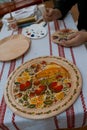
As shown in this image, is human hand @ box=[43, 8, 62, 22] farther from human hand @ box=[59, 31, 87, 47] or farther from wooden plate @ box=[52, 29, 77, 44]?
human hand @ box=[59, 31, 87, 47]

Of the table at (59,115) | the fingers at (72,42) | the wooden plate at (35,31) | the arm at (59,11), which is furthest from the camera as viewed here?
the arm at (59,11)

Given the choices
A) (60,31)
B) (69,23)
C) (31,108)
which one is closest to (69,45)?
(60,31)

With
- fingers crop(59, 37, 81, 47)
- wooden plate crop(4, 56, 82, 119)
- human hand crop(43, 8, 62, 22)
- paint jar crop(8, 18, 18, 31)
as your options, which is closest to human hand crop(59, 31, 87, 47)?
fingers crop(59, 37, 81, 47)

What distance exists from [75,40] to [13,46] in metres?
0.35

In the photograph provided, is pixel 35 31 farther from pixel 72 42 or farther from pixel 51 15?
pixel 72 42

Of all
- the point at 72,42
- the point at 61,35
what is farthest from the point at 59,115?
the point at 61,35

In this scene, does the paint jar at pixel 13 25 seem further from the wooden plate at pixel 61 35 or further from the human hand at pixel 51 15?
the wooden plate at pixel 61 35

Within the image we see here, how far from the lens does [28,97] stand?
2.54 ft

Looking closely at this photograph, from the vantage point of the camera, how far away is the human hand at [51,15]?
1275 mm

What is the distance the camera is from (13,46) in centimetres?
112

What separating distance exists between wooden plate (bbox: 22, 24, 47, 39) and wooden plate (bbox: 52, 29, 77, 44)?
86 millimetres

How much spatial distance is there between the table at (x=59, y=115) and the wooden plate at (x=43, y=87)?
0.02 meters

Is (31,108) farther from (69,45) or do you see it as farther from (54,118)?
(69,45)

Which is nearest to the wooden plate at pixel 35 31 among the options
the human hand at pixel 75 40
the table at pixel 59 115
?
the table at pixel 59 115
